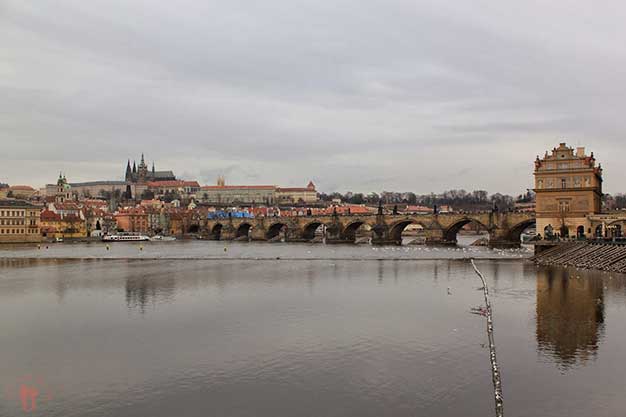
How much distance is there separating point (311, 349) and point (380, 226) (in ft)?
221

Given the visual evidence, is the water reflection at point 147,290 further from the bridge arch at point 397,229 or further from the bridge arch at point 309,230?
the bridge arch at point 309,230

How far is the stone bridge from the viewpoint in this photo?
228 feet

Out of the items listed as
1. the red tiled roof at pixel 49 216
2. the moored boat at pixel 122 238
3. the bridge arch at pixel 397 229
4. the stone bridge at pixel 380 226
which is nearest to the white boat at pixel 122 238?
the moored boat at pixel 122 238

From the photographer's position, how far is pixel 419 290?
101ft

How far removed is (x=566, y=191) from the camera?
55.1 m

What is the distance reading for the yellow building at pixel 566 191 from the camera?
5450 cm

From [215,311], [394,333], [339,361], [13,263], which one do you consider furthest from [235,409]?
[13,263]

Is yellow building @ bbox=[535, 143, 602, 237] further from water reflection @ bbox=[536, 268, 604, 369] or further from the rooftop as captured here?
the rooftop

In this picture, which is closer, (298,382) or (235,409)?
(235,409)

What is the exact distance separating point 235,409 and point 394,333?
27.0 feet

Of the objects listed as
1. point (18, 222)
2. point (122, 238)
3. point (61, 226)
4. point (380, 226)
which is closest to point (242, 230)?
point (122, 238)

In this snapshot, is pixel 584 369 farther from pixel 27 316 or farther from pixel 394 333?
pixel 27 316

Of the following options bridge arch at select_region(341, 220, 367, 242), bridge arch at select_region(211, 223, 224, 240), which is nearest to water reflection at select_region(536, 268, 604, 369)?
bridge arch at select_region(341, 220, 367, 242)

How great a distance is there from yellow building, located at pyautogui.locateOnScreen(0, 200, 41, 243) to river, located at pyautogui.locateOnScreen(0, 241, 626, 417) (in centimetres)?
6422
